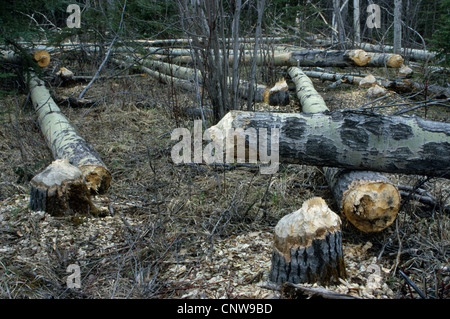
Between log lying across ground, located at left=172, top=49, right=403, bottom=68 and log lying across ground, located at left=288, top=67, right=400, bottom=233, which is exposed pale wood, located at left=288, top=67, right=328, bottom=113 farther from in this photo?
log lying across ground, located at left=288, top=67, right=400, bottom=233

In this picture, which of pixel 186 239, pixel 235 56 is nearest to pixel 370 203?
pixel 186 239

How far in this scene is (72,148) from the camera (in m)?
3.54

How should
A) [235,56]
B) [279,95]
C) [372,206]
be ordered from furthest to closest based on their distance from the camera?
[279,95]
[235,56]
[372,206]

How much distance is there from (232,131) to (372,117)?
1065 millimetres

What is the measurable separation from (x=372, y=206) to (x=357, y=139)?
533 millimetres

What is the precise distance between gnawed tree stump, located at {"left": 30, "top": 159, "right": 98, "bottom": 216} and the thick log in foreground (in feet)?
3.78

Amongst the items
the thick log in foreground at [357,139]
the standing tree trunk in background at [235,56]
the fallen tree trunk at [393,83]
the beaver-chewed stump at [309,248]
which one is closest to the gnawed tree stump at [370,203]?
the thick log in foreground at [357,139]

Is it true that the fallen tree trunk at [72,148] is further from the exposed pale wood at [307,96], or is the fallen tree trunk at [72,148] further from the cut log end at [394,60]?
the cut log end at [394,60]

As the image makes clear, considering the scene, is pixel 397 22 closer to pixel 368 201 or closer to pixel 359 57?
pixel 359 57

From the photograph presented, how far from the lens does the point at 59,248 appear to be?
2355mm

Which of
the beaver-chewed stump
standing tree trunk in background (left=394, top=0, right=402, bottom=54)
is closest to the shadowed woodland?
the beaver-chewed stump

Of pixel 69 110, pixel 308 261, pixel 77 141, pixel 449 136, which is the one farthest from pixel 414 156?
pixel 69 110

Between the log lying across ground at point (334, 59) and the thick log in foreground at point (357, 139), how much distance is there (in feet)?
12.2
